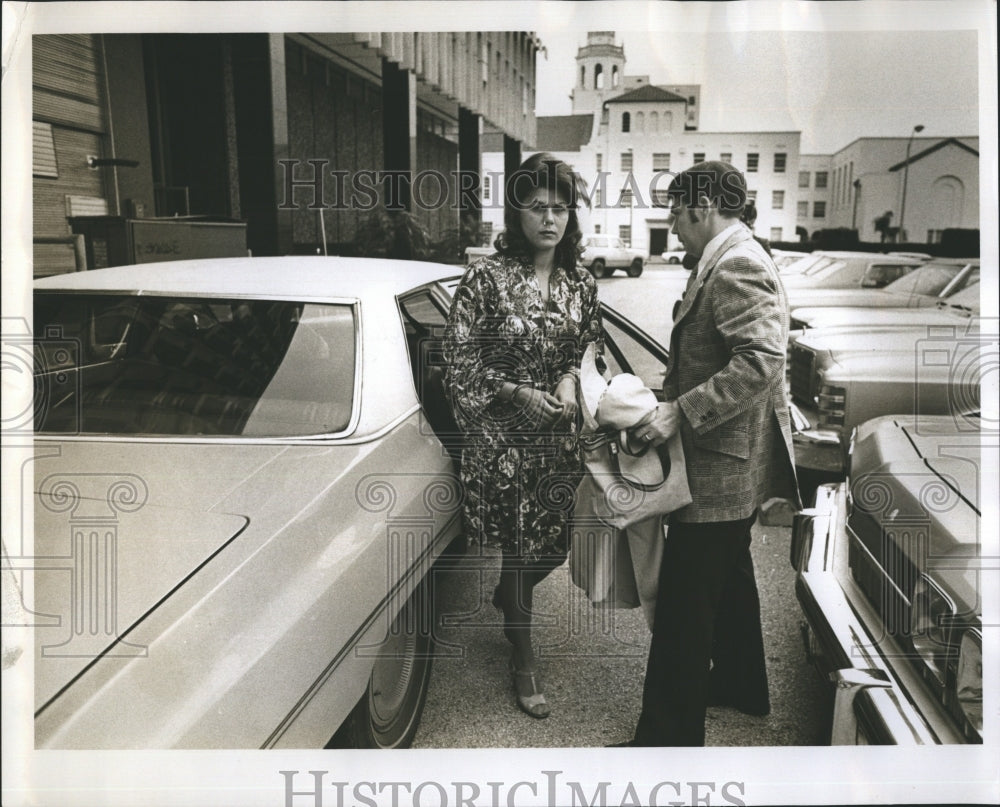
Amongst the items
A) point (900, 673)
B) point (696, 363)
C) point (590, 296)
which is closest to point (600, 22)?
point (590, 296)

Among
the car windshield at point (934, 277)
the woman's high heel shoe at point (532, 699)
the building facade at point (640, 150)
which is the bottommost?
the woman's high heel shoe at point (532, 699)

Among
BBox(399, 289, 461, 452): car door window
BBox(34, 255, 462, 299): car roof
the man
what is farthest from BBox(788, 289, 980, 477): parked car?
BBox(34, 255, 462, 299): car roof

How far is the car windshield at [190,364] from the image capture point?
2.27 metres

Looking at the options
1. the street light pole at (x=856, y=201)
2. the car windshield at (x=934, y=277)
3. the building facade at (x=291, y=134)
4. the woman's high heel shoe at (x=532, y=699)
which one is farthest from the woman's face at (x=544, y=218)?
the woman's high heel shoe at (x=532, y=699)

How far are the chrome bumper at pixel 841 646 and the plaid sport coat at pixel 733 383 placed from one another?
0.80 ft

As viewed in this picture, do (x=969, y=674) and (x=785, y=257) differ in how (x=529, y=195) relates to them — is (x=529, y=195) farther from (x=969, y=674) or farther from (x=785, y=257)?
(x=969, y=674)

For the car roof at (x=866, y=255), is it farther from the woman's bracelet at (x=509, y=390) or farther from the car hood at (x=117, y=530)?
the car hood at (x=117, y=530)

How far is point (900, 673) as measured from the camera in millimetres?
2061

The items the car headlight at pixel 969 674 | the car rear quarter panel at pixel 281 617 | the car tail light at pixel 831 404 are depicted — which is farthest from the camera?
the car tail light at pixel 831 404

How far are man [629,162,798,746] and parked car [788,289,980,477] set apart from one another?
339mm

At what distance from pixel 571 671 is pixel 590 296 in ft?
3.47

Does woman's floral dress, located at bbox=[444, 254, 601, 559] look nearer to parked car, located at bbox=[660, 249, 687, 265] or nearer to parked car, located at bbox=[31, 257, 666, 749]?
parked car, located at bbox=[31, 257, 666, 749]

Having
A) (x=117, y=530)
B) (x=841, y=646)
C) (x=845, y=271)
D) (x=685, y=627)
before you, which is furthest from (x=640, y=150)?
(x=117, y=530)

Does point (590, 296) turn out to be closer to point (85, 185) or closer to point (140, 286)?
point (140, 286)
